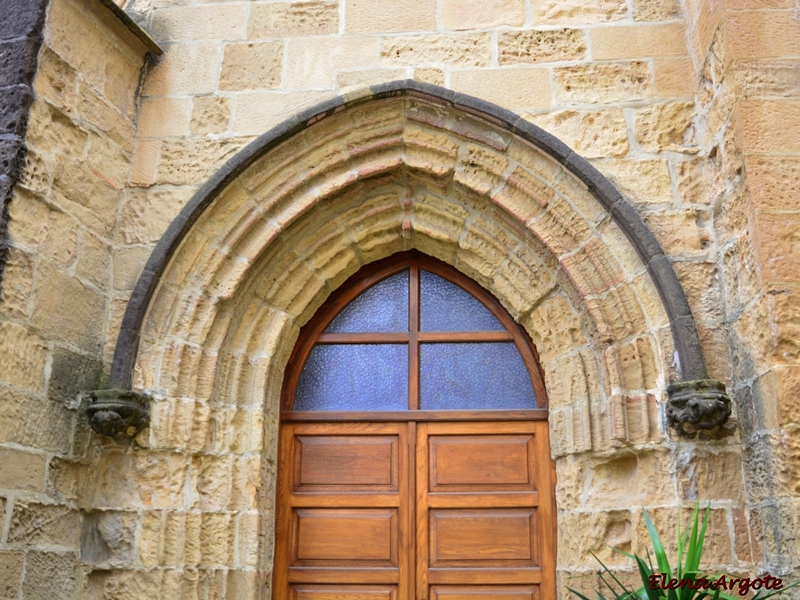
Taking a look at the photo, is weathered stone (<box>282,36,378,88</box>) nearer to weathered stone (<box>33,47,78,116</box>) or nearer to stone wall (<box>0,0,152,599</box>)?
stone wall (<box>0,0,152,599</box>)

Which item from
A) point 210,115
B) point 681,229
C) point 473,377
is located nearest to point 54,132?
point 210,115

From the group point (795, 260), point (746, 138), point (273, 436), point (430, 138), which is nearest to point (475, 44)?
point (430, 138)

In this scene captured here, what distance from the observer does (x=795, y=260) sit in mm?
3012

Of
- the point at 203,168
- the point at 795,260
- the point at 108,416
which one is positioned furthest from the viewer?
the point at 203,168

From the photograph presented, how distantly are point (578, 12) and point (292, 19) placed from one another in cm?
144

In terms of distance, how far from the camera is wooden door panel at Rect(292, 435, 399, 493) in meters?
3.86

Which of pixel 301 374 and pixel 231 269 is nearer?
pixel 231 269

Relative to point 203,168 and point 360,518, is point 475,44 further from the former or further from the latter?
point 360,518

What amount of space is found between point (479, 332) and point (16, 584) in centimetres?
230

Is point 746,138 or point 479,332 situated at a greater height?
point 746,138

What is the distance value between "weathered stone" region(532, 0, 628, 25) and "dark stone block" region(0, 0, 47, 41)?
230 cm

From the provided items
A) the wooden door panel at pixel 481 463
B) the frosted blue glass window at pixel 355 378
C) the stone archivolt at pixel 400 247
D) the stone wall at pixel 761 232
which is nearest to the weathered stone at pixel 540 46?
the stone archivolt at pixel 400 247

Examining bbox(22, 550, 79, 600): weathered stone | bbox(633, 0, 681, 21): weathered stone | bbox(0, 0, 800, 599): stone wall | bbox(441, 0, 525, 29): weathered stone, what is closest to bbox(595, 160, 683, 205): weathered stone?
bbox(0, 0, 800, 599): stone wall

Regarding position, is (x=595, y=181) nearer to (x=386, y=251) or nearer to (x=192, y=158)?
(x=386, y=251)
